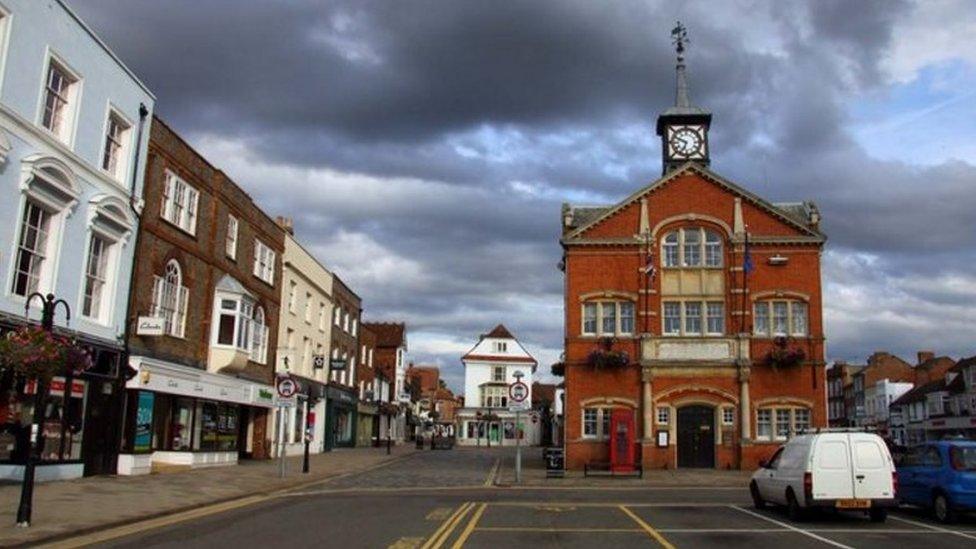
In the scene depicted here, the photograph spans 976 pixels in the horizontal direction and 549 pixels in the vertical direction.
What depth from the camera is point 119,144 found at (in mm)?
25031

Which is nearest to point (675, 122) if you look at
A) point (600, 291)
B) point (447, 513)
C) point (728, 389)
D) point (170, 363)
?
point (600, 291)

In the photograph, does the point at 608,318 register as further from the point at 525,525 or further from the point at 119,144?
the point at 525,525

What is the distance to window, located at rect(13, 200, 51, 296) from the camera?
66.1 ft

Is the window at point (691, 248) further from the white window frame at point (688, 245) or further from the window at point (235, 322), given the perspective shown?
the window at point (235, 322)

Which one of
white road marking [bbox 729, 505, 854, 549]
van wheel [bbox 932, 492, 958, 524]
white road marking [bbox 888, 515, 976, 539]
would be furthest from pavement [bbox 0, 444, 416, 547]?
van wheel [bbox 932, 492, 958, 524]

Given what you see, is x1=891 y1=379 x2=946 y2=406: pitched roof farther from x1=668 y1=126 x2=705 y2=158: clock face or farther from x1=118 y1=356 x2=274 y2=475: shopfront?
x1=118 y1=356 x2=274 y2=475: shopfront

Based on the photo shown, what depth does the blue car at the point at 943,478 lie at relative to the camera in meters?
16.4

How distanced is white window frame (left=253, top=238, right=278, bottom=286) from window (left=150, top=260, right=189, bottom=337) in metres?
7.76

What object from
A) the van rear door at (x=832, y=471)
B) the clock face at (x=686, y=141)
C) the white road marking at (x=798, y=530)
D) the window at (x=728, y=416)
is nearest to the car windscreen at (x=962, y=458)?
the van rear door at (x=832, y=471)

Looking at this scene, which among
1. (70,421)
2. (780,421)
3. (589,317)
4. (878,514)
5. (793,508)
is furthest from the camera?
(589,317)

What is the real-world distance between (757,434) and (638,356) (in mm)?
6076

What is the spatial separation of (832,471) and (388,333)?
236ft

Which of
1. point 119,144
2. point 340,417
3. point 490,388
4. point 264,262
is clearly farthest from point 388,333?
point 119,144

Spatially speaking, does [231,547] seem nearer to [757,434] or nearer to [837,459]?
[837,459]
